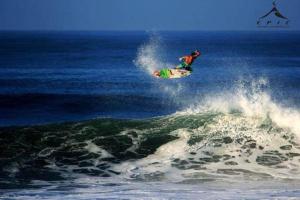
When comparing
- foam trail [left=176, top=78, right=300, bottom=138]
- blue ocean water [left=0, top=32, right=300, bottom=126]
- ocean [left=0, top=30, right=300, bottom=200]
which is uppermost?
blue ocean water [left=0, top=32, right=300, bottom=126]

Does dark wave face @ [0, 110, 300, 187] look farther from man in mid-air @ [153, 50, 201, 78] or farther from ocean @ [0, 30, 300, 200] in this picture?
man in mid-air @ [153, 50, 201, 78]

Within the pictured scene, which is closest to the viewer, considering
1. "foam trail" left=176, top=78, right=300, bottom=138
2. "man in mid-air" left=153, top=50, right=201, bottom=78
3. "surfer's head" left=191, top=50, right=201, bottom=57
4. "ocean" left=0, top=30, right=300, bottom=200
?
"ocean" left=0, top=30, right=300, bottom=200

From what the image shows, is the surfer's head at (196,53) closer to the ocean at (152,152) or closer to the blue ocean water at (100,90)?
the ocean at (152,152)

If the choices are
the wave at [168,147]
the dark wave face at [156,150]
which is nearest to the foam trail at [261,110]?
the wave at [168,147]

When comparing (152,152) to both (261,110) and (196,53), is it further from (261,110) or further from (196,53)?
(261,110)

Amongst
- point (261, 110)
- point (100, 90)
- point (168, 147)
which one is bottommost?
point (168, 147)

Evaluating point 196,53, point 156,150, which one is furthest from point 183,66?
point 156,150

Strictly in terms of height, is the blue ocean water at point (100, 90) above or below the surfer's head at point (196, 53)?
above

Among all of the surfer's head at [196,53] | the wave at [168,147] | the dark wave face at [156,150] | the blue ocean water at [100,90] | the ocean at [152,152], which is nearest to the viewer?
the ocean at [152,152]


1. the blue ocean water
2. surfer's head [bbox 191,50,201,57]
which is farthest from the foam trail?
the blue ocean water

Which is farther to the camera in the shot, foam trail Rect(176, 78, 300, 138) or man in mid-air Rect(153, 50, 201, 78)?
foam trail Rect(176, 78, 300, 138)

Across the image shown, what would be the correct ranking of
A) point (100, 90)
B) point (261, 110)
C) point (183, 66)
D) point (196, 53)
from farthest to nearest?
point (100, 90), point (261, 110), point (183, 66), point (196, 53)

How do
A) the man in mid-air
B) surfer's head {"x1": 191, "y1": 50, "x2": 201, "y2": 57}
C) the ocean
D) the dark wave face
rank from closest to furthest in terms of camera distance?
the ocean
the dark wave face
surfer's head {"x1": 191, "y1": 50, "x2": 201, "y2": 57}
the man in mid-air

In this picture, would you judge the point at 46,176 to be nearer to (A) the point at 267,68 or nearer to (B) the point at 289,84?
(B) the point at 289,84
